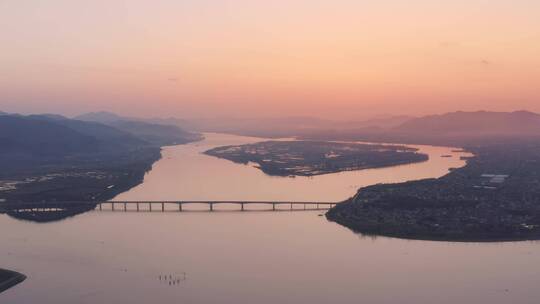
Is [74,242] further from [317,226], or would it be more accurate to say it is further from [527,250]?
[527,250]

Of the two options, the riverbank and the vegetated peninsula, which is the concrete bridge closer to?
the riverbank

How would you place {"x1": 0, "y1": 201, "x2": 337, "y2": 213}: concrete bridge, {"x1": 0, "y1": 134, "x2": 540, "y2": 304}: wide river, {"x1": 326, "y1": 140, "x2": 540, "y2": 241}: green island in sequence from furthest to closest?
1. {"x1": 0, "y1": 201, "x2": 337, "y2": 213}: concrete bridge
2. {"x1": 326, "y1": 140, "x2": 540, "y2": 241}: green island
3. {"x1": 0, "y1": 134, "x2": 540, "y2": 304}: wide river

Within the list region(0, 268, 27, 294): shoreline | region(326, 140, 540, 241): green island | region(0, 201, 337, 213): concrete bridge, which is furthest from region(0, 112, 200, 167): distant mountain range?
region(0, 268, 27, 294): shoreline

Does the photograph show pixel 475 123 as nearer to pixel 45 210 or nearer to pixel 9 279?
pixel 45 210

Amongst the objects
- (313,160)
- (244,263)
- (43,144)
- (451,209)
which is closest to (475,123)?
(313,160)

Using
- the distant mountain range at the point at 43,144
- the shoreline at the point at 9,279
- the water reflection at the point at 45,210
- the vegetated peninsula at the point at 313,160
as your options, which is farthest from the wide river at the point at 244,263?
the distant mountain range at the point at 43,144

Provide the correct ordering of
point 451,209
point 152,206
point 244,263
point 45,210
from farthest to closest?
point 152,206, point 45,210, point 451,209, point 244,263
